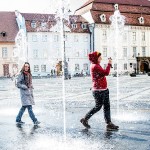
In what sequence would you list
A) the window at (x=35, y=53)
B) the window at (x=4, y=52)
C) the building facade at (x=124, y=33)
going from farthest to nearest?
the building facade at (x=124, y=33), the window at (x=35, y=53), the window at (x=4, y=52)

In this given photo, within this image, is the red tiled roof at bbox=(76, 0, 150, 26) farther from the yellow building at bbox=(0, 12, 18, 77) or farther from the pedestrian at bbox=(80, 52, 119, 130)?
the pedestrian at bbox=(80, 52, 119, 130)

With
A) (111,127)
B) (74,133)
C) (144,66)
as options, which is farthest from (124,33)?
(74,133)

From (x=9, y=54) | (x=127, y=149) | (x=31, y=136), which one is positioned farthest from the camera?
(x=9, y=54)

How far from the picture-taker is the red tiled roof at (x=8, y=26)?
195ft

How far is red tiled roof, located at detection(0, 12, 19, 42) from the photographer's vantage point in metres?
Answer: 59.3

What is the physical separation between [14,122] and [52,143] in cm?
279

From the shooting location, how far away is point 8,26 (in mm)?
60250

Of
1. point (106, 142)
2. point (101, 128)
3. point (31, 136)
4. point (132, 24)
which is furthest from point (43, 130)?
point (132, 24)

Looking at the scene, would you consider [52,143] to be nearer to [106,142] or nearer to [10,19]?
[106,142]

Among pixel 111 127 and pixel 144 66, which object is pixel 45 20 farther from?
pixel 111 127

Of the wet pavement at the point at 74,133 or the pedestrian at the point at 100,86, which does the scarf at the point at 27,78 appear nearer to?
the wet pavement at the point at 74,133

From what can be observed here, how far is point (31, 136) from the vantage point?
282 inches

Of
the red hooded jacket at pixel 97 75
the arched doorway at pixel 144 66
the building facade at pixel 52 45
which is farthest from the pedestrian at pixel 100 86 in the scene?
the arched doorway at pixel 144 66

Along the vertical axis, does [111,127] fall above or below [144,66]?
below
